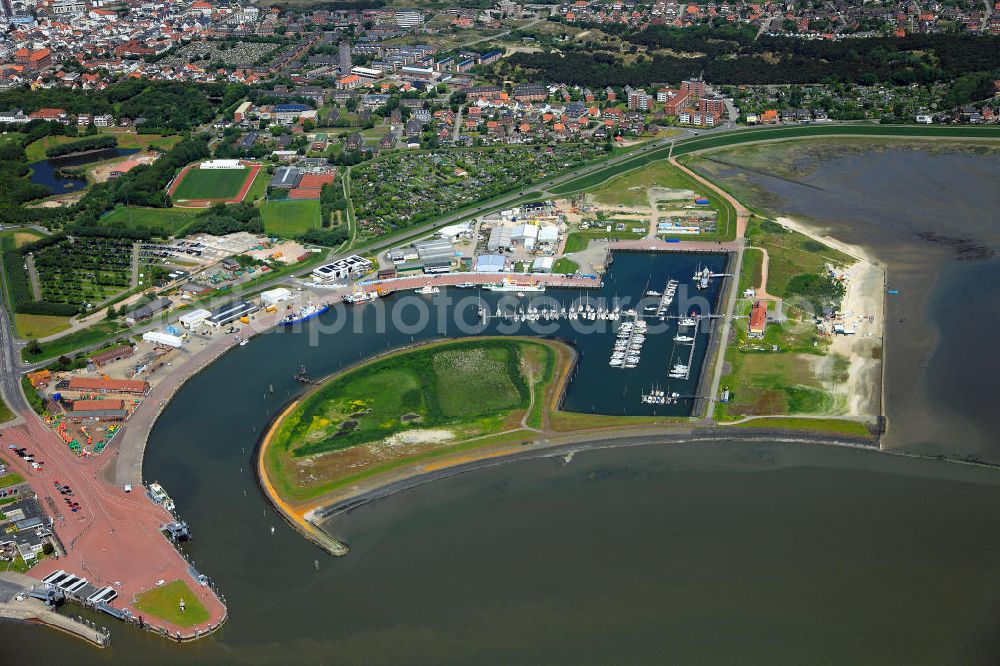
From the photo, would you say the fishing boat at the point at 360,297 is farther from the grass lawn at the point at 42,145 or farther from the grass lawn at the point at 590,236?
the grass lawn at the point at 42,145

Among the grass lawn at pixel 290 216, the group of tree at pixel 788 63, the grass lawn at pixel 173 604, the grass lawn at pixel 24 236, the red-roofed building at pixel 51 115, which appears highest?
the group of tree at pixel 788 63

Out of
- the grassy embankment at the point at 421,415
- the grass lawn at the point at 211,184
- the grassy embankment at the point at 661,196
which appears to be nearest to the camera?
the grassy embankment at the point at 421,415

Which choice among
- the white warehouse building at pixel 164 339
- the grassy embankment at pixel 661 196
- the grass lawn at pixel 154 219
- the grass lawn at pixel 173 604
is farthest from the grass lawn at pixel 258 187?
the grass lawn at pixel 173 604

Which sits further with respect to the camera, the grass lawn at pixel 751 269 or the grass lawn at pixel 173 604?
the grass lawn at pixel 751 269

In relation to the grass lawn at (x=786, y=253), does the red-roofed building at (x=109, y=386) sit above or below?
below

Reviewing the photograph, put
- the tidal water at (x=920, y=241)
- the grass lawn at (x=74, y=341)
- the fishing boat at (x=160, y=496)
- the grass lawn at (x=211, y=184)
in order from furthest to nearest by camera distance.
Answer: the grass lawn at (x=211, y=184) < the grass lawn at (x=74, y=341) < the tidal water at (x=920, y=241) < the fishing boat at (x=160, y=496)

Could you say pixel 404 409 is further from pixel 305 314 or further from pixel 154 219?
pixel 154 219

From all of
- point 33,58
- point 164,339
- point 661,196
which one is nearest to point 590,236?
point 661,196
